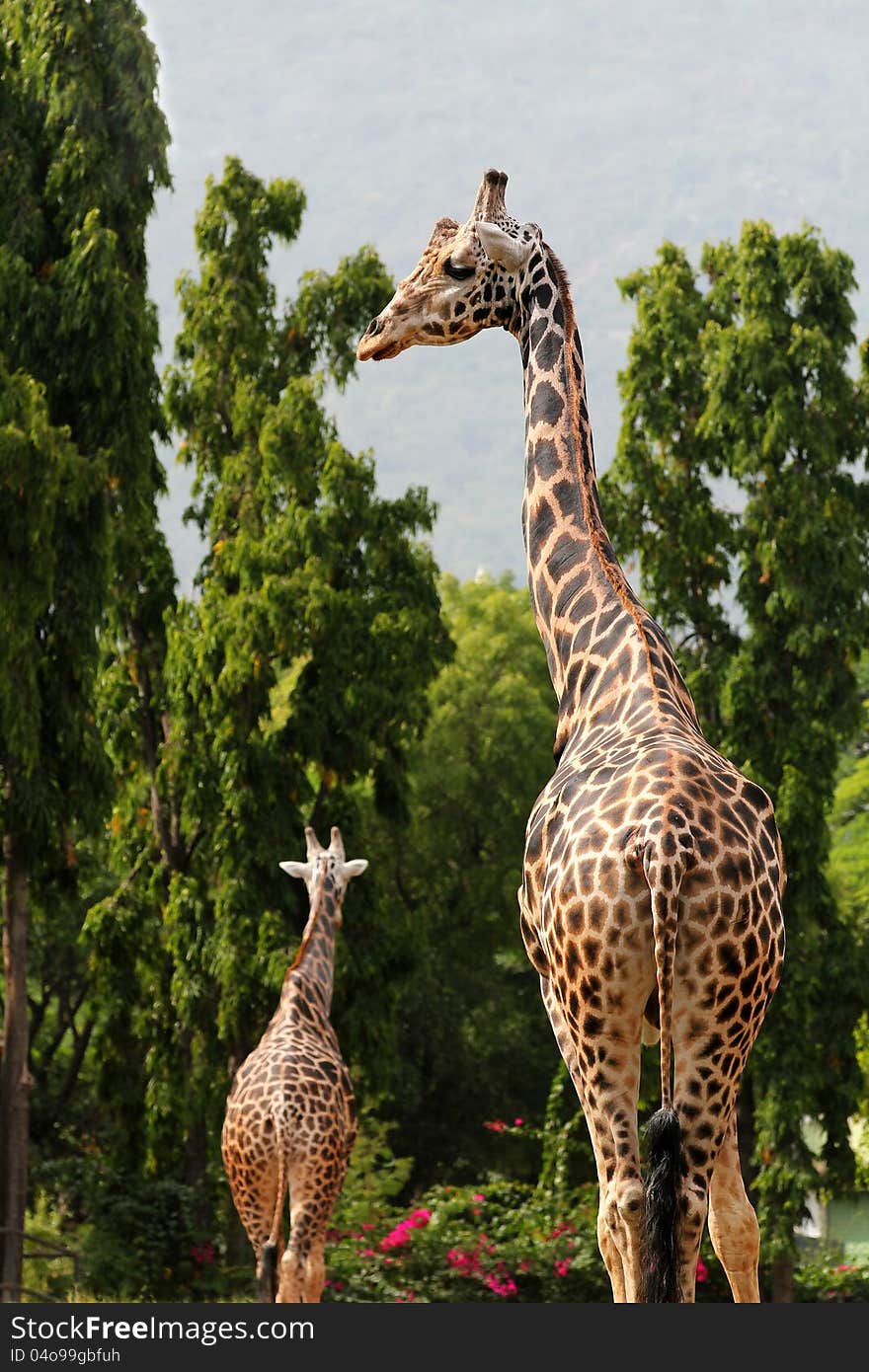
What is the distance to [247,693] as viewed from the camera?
51.2 ft

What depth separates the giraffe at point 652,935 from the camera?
3893mm

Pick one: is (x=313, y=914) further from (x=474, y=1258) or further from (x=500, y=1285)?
(x=474, y=1258)

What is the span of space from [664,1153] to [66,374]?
1085 cm

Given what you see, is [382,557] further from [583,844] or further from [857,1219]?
[857,1219]

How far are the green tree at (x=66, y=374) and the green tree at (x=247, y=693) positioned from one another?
2.00 metres

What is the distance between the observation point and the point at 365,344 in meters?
5.43

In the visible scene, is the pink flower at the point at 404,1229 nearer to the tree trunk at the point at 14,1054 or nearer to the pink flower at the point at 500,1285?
the pink flower at the point at 500,1285

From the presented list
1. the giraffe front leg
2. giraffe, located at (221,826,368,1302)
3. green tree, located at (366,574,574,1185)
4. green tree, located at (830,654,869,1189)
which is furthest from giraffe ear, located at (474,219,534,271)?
green tree, located at (366,574,574,1185)

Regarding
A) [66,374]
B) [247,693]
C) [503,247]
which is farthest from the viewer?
[247,693]

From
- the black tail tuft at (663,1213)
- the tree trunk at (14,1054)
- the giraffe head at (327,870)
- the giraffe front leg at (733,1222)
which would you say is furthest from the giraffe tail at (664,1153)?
the tree trunk at (14,1054)

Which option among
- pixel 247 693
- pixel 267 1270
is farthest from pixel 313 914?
pixel 247 693

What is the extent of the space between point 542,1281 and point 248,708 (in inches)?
240

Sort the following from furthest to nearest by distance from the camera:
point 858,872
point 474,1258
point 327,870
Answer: point 858,872, point 474,1258, point 327,870

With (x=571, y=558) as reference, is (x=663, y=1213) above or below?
below
